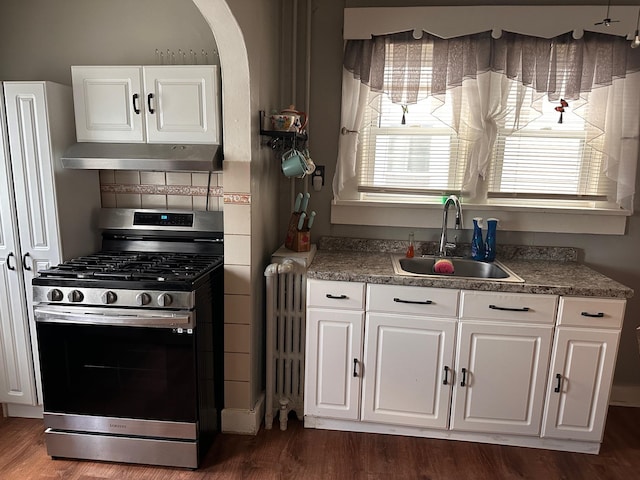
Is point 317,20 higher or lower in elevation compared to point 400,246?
higher

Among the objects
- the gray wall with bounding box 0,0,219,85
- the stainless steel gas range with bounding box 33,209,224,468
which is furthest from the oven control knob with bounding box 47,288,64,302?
the gray wall with bounding box 0,0,219,85

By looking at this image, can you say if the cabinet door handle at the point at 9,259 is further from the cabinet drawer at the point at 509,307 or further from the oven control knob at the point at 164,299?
the cabinet drawer at the point at 509,307

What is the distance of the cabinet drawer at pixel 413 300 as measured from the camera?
203cm

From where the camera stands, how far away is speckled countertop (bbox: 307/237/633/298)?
1.96 m

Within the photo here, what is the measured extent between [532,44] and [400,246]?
1.33 m

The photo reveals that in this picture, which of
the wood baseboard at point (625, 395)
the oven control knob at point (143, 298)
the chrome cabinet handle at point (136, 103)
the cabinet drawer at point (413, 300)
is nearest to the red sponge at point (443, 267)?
the cabinet drawer at point (413, 300)

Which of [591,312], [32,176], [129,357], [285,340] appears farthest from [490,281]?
[32,176]

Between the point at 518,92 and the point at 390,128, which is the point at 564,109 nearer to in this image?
the point at 518,92

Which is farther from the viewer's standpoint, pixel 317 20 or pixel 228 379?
pixel 317 20

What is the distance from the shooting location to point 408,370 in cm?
212

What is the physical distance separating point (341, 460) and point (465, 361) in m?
0.78

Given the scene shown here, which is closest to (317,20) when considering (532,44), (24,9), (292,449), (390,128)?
(390,128)

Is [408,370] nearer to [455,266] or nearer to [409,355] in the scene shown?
[409,355]

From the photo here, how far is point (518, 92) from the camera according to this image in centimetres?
235
